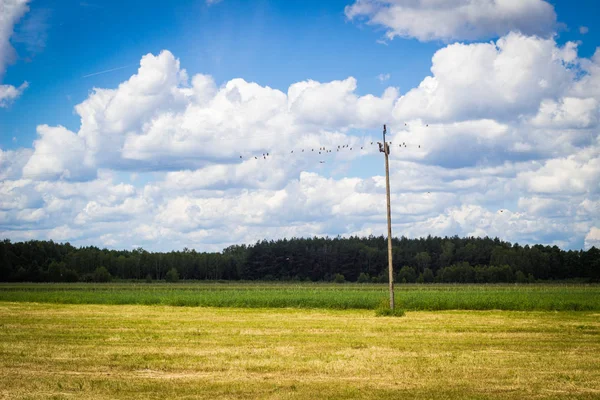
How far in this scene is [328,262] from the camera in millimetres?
159750

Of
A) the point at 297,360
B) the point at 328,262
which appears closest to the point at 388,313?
the point at 297,360

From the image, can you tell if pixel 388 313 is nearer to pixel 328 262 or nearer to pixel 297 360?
pixel 297 360

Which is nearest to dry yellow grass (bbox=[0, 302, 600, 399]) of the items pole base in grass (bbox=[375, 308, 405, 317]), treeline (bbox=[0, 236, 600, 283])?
pole base in grass (bbox=[375, 308, 405, 317])

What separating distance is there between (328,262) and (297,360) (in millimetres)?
141904

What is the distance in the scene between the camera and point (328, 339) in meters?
23.9

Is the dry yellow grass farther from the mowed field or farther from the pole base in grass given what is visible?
the pole base in grass

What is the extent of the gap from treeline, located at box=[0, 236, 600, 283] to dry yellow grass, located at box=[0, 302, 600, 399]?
11349cm

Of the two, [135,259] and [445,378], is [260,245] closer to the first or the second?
[135,259]

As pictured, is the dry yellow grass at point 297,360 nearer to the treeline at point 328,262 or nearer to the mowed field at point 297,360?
the mowed field at point 297,360

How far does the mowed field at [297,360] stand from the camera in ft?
46.5

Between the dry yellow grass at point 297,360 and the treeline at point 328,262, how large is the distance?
372 feet

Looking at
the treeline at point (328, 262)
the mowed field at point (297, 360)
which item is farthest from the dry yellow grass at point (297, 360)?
the treeline at point (328, 262)

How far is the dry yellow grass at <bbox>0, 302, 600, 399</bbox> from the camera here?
→ 14.2 meters

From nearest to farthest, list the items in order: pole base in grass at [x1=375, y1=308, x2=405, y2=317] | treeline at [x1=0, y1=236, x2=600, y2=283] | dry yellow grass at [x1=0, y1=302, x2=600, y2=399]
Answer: dry yellow grass at [x1=0, y1=302, x2=600, y2=399]
pole base in grass at [x1=375, y1=308, x2=405, y2=317]
treeline at [x1=0, y1=236, x2=600, y2=283]
